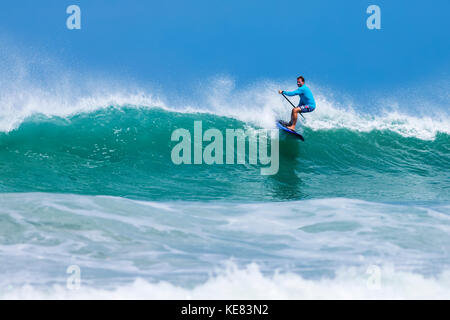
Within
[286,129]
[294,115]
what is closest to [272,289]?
[286,129]

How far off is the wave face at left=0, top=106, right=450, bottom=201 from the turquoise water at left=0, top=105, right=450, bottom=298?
0.17 ft

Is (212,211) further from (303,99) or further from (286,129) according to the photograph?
(303,99)

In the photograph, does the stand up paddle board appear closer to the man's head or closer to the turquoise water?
the turquoise water

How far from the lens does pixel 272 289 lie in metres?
4.18

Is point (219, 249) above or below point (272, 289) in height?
above

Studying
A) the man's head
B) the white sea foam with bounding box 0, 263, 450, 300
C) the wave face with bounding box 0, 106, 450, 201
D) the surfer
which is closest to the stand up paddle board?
the surfer

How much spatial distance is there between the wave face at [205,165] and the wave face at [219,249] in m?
1.66

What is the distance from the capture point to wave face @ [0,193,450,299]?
4.23m

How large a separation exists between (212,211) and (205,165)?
3695 mm

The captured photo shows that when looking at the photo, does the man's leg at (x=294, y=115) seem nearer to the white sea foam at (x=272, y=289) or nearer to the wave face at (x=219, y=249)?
the wave face at (x=219, y=249)

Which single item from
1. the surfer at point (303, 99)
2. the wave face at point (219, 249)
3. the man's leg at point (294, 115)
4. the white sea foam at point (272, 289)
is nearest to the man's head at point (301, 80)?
the surfer at point (303, 99)

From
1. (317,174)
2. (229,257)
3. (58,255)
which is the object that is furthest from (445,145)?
(58,255)
